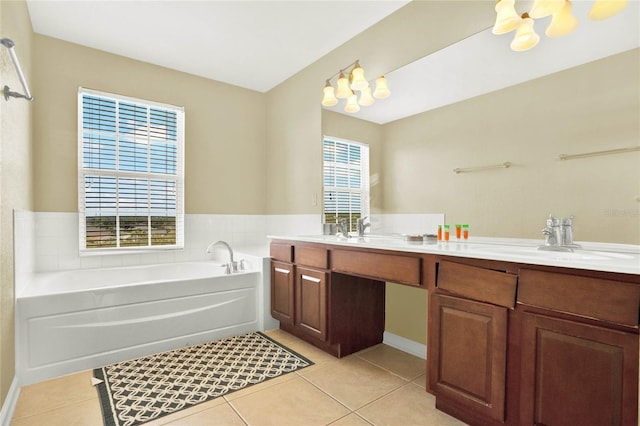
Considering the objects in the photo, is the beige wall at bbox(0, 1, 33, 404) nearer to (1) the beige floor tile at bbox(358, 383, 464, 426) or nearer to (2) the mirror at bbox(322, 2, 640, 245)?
(1) the beige floor tile at bbox(358, 383, 464, 426)

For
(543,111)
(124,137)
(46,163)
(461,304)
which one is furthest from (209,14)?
(461,304)

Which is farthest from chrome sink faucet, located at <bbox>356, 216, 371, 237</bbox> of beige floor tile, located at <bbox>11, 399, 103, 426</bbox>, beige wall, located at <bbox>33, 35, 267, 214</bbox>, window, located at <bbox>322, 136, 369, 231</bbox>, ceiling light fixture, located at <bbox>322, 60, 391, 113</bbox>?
beige floor tile, located at <bbox>11, 399, 103, 426</bbox>

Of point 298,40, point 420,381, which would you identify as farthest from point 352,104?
point 420,381

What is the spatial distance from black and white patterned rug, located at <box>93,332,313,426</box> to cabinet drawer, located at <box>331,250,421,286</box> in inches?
29.2

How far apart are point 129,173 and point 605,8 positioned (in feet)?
12.2

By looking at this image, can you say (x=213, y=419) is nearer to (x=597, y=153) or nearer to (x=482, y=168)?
(x=482, y=168)

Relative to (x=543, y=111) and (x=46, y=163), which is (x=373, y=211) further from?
(x=46, y=163)

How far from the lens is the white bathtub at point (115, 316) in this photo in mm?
2043

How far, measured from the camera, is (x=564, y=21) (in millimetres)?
1671

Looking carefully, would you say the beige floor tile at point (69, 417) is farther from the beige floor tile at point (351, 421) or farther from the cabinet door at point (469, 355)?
the cabinet door at point (469, 355)

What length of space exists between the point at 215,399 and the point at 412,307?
1.45 meters

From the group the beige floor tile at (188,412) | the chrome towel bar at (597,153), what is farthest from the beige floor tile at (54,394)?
the chrome towel bar at (597,153)

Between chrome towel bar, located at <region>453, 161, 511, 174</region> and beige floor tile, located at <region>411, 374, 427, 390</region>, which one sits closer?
chrome towel bar, located at <region>453, 161, 511, 174</region>

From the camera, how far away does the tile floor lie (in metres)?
1.66
